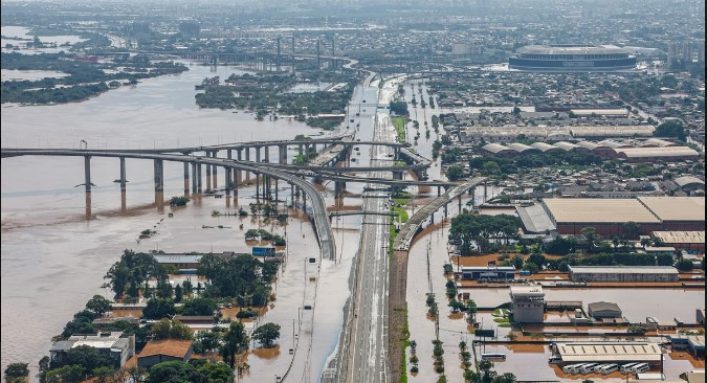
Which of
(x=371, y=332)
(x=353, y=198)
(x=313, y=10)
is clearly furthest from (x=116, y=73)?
(x=313, y=10)

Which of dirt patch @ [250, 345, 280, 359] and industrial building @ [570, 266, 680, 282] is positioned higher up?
industrial building @ [570, 266, 680, 282]

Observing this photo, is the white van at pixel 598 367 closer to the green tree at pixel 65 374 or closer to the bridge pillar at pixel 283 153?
the green tree at pixel 65 374

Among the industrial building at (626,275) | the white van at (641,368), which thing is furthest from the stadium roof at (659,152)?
the white van at (641,368)

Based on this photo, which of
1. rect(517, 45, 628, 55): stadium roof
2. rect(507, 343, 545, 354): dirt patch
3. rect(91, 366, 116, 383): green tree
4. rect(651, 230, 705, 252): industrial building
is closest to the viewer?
rect(91, 366, 116, 383): green tree

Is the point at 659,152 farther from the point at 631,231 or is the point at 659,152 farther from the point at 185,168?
the point at 185,168

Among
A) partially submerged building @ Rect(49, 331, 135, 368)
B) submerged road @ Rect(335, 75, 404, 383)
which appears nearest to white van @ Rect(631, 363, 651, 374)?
submerged road @ Rect(335, 75, 404, 383)

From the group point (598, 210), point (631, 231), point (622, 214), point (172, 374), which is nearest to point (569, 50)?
point (598, 210)

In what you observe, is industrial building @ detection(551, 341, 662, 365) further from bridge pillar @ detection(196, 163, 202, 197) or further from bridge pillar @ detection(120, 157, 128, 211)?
bridge pillar @ detection(196, 163, 202, 197)
